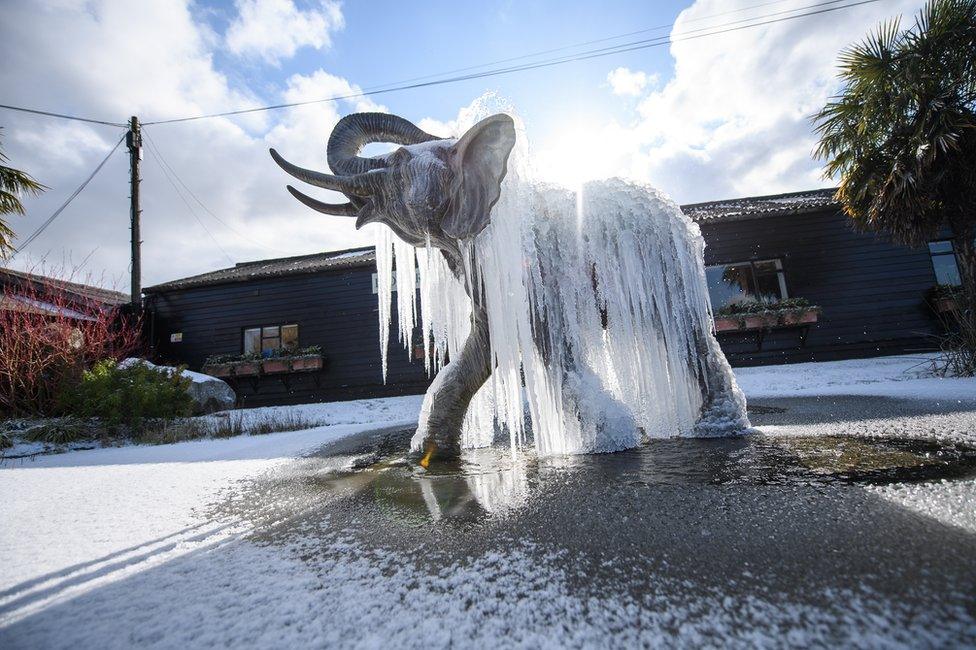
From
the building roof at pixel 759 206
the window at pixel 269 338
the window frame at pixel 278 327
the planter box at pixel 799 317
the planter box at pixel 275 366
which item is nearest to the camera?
the planter box at pixel 799 317

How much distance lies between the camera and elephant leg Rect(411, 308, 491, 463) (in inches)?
112

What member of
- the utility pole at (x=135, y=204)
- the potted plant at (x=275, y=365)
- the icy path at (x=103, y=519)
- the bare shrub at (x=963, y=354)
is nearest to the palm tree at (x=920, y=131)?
the bare shrub at (x=963, y=354)

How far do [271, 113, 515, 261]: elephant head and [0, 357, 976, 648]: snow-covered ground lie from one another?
192 cm

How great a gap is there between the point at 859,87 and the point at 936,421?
7.43 meters

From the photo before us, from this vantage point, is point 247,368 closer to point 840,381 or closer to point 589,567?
point 589,567

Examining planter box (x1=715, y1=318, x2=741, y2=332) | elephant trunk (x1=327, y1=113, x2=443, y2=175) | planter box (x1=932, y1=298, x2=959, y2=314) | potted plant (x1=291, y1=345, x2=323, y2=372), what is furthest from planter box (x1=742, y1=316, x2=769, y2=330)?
potted plant (x1=291, y1=345, x2=323, y2=372)

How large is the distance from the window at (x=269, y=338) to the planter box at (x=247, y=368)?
1375 millimetres

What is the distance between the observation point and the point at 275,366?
1246 cm

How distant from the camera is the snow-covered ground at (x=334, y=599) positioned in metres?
0.75

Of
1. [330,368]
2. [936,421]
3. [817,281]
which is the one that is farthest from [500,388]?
[817,281]

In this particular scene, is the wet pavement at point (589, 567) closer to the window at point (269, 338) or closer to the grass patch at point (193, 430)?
the grass patch at point (193, 430)

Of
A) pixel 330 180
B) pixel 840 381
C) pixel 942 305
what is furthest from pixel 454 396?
pixel 942 305

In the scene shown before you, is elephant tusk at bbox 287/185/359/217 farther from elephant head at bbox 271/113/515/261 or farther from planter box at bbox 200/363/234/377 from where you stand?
planter box at bbox 200/363/234/377

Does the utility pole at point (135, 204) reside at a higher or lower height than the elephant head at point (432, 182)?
higher
